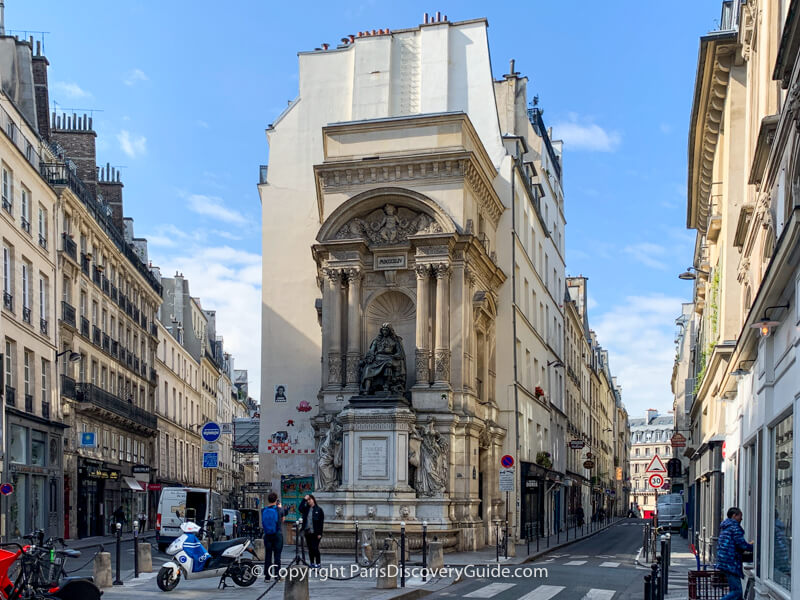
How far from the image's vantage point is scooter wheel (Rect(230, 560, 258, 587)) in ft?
57.8

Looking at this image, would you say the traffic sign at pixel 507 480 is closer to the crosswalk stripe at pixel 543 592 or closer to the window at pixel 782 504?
the crosswalk stripe at pixel 543 592

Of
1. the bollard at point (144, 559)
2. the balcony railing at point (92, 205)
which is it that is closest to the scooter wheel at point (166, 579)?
the bollard at point (144, 559)

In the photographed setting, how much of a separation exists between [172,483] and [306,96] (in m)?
32.0

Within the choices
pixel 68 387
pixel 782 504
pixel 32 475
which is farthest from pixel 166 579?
pixel 68 387

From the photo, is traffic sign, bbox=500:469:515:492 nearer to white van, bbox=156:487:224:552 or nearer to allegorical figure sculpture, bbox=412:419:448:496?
allegorical figure sculpture, bbox=412:419:448:496

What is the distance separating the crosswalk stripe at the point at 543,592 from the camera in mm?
17253

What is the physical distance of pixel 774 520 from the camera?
14500 millimetres

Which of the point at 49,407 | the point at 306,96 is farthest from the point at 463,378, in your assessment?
the point at 49,407

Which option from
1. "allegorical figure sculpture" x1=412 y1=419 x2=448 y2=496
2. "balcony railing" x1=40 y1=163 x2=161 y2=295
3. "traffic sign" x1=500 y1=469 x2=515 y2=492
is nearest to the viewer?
"traffic sign" x1=500 y1=469 x2=515 y2=492

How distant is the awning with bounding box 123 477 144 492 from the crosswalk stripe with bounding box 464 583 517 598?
34.3m

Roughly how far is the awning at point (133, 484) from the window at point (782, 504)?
133 feet

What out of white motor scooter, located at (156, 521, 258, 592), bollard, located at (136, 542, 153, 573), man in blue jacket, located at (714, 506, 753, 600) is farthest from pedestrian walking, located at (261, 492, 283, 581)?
man in blue jacket, located at (714, 506, 753, 600)

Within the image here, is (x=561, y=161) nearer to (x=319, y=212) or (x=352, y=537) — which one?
(x=319, y=212)

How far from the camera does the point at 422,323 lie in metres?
31.3
